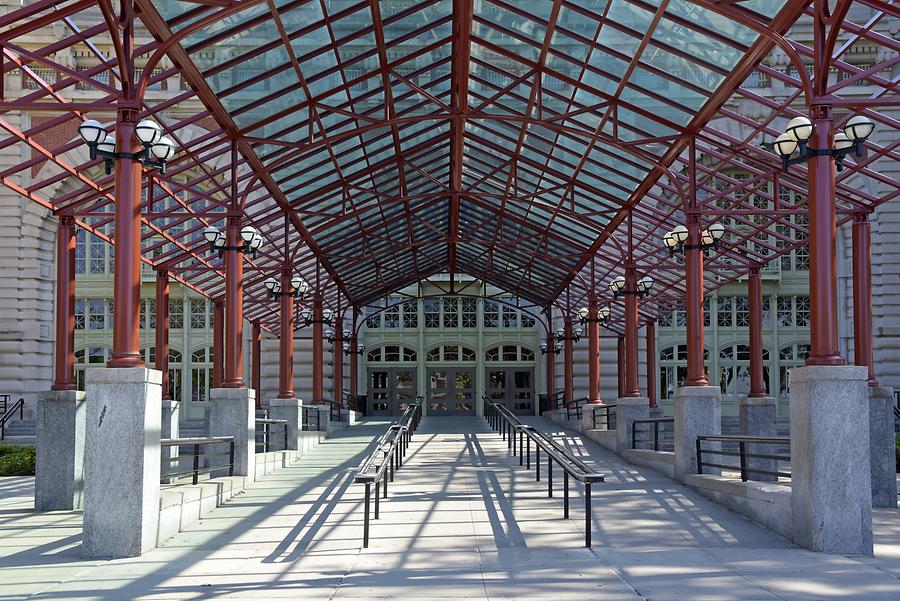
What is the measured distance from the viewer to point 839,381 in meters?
11.5

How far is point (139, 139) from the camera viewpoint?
39.2 ft

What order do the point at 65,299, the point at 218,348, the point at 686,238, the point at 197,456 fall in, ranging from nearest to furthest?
the point at 197,456, the point at 65,299, the point at 686,238, the point at 218,348

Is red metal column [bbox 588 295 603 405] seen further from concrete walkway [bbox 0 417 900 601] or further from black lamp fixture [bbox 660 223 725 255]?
concrete walkway [bbox 0 417 900 601]

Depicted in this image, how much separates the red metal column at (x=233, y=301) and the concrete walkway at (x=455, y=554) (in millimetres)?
2448

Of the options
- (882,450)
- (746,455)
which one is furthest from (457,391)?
(746,455)

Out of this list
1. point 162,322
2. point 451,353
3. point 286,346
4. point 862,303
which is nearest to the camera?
point 862,303

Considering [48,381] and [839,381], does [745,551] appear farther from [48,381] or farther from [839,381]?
[48,381]

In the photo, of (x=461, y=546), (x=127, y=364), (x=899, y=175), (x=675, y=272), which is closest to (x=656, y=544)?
(x=461, y=546)

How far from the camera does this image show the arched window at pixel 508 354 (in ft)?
149

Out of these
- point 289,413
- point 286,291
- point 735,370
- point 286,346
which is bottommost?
point 289,413

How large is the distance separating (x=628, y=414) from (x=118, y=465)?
1410cm

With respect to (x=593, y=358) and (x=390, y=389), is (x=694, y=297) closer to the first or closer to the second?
(x=593, y=358)

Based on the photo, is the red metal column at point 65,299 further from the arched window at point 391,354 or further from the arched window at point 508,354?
the arched window at point 508,354

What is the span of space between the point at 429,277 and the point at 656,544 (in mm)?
33854
